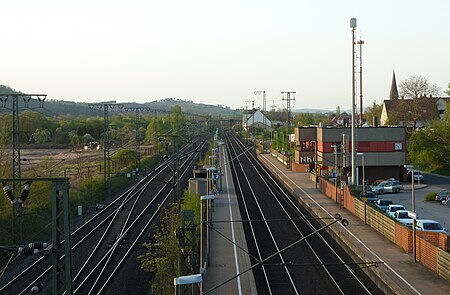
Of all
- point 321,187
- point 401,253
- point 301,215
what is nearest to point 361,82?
point 321,187

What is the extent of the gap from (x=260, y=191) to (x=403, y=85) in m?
42.1

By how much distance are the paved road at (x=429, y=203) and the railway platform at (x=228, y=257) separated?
36.5ft

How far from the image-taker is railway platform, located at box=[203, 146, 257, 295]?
63.5 ft

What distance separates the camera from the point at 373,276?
20.7 m

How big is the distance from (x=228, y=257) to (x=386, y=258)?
6297mm

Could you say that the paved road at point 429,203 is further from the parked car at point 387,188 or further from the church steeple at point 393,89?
the church steeple at point 393,89

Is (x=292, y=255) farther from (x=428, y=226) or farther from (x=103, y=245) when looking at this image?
(x=103, y=245)

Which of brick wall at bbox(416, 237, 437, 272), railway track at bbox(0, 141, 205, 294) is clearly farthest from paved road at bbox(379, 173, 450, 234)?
railway track at bbox(0, 141, 205, 294)

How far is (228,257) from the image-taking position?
23.5 m

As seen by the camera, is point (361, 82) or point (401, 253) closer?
point (401, 253)

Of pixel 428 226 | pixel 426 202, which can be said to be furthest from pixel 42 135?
pixel 428 226

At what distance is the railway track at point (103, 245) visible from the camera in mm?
20828

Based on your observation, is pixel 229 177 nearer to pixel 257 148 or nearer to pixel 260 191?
pixel 260 191

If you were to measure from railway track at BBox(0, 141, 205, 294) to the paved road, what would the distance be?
15597 millimetres
